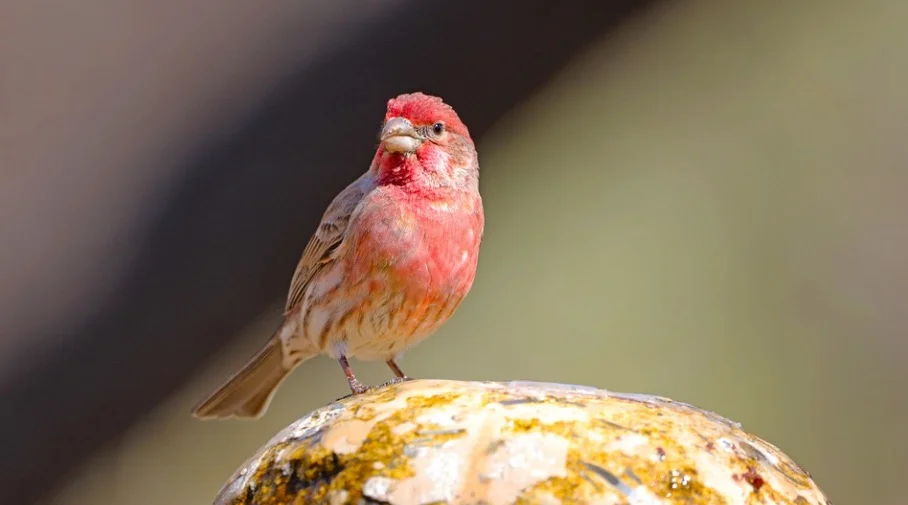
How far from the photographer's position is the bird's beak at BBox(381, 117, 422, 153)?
13.0 ft

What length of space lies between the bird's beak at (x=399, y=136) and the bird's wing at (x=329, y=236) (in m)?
0.20

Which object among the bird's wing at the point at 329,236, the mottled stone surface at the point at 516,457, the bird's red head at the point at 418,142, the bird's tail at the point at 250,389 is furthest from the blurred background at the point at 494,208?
the mottled stone surface at the point at 516,457

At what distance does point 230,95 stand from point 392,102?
2.62 ft

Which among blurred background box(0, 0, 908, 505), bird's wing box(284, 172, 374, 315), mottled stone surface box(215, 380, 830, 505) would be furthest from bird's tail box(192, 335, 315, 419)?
mottled stone surface box(215, 380, 830, 505)

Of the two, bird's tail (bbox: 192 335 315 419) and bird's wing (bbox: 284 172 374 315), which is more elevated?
bird's wing (bbox: 284 172 374 315)

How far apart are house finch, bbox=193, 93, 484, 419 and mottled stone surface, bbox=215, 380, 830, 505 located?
1.07 metres

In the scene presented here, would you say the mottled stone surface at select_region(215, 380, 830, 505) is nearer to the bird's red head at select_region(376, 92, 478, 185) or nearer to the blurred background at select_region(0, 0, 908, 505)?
the bird's red head at select_region(376, 92, 478, 185)

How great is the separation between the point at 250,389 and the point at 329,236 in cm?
80

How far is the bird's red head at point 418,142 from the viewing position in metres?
4.01

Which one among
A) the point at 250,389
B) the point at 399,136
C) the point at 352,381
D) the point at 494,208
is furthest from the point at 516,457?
the point at 494,208

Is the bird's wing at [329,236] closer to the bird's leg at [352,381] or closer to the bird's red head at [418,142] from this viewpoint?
the bird's red head at [418,142]

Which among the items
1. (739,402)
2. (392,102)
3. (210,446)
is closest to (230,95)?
(392,102)

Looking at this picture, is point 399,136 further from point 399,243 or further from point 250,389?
point 250,389

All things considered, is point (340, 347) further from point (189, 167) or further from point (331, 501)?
point (331, 501)
